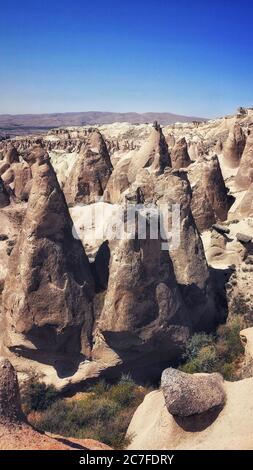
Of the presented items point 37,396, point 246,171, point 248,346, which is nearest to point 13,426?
point 37,396

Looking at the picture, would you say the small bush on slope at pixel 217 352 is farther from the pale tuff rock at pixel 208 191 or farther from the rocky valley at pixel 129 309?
the pale tuff rock at pixel 208 191

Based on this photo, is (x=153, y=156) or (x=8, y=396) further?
(x=153, y=156)

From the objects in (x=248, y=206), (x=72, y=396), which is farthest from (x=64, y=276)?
(x=248, y=206)

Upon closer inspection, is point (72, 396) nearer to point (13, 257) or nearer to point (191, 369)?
point (191, 369)

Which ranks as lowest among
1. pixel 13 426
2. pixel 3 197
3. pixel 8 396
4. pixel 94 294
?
pixel 13 426

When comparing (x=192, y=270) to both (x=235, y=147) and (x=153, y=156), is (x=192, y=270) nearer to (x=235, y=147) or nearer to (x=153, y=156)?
(x=153, y=156)

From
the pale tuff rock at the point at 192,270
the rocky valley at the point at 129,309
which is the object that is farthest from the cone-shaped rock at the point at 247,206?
the pale tuff rock at the point at 192,270

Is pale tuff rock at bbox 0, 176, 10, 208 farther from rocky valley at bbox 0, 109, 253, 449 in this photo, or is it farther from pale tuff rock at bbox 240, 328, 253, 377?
pale tuff rock at bbox 240, 328, 253, 377
